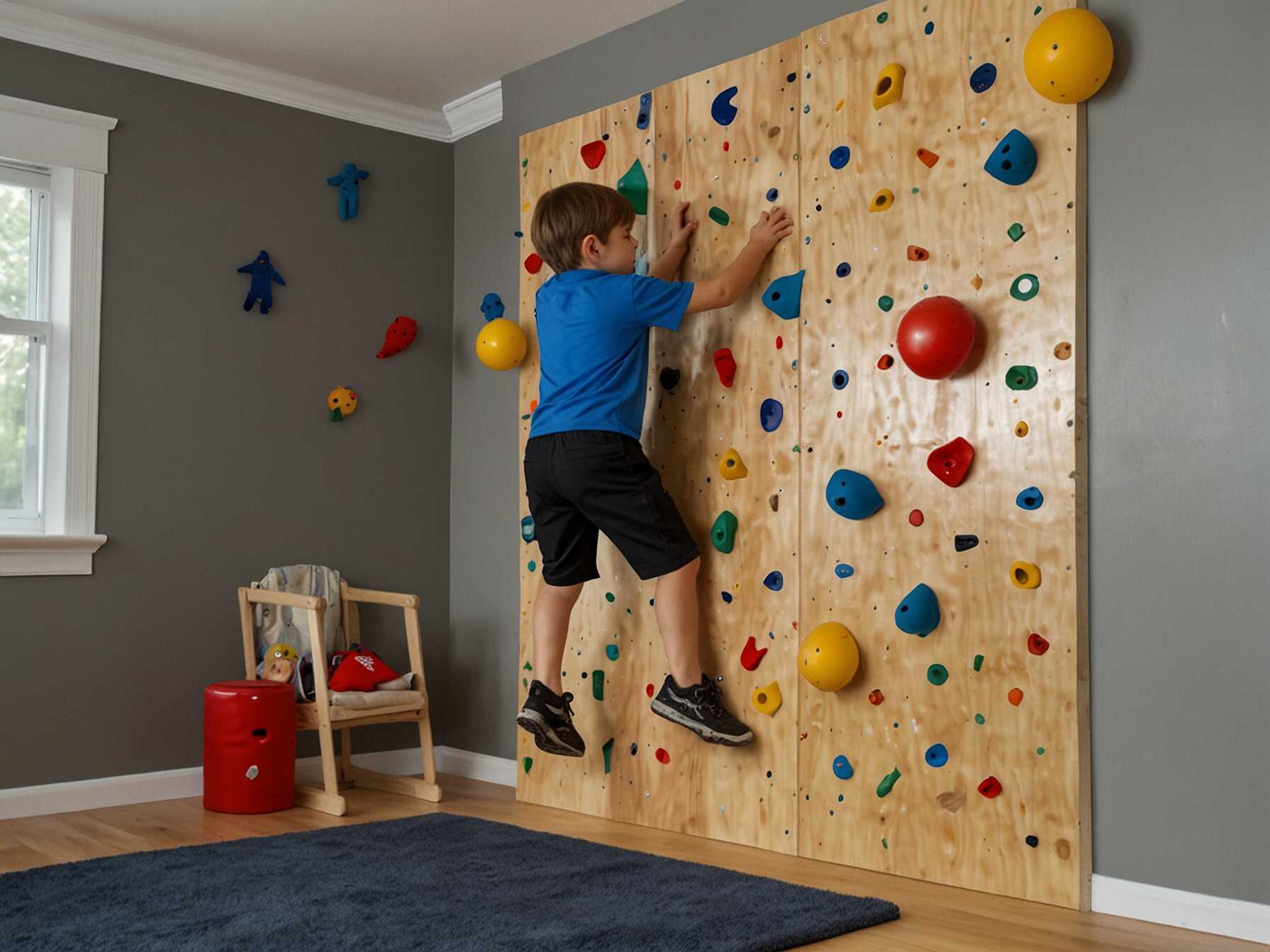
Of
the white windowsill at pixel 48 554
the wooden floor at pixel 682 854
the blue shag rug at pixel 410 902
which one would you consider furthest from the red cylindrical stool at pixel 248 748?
the white windowsill at pixel 48 554

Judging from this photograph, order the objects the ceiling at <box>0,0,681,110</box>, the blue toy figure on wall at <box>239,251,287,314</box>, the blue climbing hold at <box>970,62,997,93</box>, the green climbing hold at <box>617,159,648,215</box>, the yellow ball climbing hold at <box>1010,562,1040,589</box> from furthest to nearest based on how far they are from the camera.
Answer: the blue toy figure on wall at <box>239,251,287,314</box> < the ceiling at <box>0,0,681,110</box> < the green climbing hold at <box>617,159,648,215</box> < the blue climbing hold at <box>970,62,997,93</box> < the yellow ball climbing hold at <box>1010,562,1040,589</box>

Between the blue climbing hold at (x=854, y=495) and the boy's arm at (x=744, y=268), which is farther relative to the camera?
the boy's arm at (x=744, y=268)

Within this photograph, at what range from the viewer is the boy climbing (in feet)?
9.41

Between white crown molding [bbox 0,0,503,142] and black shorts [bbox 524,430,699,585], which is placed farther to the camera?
white crown molding [bbox 0,0,503,142]

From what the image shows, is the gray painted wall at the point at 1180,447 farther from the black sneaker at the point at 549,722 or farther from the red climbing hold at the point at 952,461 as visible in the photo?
the black sneaker at the point at 549,722

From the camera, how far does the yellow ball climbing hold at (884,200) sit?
268 centimetres

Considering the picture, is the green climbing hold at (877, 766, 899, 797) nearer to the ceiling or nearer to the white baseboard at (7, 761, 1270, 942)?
the white baseboard at (7, 761, 1270, 942)

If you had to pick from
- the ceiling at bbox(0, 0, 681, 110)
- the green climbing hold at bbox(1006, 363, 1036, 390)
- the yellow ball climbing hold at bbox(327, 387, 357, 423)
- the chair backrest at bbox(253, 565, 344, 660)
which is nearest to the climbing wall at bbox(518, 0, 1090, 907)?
the green climbing hold at bbox(1006, 363, 1036, 390)

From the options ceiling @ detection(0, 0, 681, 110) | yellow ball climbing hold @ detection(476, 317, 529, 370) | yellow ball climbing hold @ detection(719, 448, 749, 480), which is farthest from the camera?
yellow ball climbing hold @ detection(476, 317, 529, 370)

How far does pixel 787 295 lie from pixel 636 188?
61cm

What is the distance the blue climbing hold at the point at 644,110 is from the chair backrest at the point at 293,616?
161 centimetres

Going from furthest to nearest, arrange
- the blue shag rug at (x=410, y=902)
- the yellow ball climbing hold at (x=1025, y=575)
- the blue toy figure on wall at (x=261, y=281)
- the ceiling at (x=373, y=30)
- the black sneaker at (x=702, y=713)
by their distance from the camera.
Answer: the blue toy figure on wall at (x=261, y=281) < the ceiling at (x=373, y=30) < the black sneaker at (x=702, y=713) < the yellow ball climbing hold at (x=1025, y=575) < the blue shag rug at (x=410, y=902)

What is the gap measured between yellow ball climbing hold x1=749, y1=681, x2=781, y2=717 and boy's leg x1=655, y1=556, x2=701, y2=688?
14cm

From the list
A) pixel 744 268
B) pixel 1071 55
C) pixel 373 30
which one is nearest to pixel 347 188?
pixel 373 30
